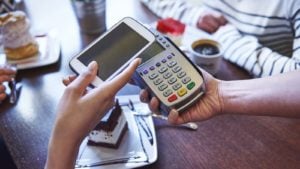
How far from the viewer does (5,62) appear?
722mm

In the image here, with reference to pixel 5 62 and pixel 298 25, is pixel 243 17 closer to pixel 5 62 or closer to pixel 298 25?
pixel 298 25

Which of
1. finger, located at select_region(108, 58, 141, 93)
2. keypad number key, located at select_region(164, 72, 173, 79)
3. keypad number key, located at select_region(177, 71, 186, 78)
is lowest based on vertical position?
keypad number key, located at select_region(164, 72, 173, 79)

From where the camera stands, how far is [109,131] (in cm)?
53

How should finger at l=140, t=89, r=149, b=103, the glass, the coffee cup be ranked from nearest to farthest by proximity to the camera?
finger at l=140, t=89, r=149, b=103 → the coffee cup → the glass

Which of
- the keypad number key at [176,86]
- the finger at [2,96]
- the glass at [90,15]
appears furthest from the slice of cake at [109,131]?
the glass at [90,15]

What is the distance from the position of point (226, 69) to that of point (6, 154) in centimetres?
59

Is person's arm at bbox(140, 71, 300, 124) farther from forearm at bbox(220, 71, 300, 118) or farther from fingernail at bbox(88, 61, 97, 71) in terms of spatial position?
fingernail at bbox(88, 61, 97, 71)

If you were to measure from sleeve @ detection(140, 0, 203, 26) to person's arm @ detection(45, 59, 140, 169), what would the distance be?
48cm

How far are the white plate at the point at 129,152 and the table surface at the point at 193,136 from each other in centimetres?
2

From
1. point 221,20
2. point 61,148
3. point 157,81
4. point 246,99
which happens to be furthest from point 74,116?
point 221,20

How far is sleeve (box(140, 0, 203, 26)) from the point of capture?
880 mm

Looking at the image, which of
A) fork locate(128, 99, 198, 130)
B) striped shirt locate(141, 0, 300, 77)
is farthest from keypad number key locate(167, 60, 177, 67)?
striped shirt locate(141, 0, 300, 77)

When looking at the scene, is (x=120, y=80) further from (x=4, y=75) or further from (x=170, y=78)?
(x=4, y=75)

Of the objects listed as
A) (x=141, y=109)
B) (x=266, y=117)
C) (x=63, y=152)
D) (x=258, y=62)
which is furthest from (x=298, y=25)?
(x=63, y=152)
